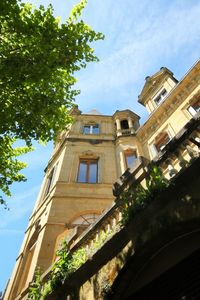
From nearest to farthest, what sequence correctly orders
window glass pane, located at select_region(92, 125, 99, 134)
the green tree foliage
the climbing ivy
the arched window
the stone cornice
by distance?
the climbing ivy < the green tree foliage < the stone cornice < window glass pane, located at select_region(92, 125, 99, 134) < the arched window

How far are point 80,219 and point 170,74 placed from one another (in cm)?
1298

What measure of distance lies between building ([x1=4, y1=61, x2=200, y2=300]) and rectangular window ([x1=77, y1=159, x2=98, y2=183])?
0.20 feet

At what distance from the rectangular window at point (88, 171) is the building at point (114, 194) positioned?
0.20ft

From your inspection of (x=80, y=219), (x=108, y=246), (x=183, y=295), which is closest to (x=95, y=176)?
(x=80, y=219)

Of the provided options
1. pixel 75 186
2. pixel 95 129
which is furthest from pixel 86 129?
pixel 75 186

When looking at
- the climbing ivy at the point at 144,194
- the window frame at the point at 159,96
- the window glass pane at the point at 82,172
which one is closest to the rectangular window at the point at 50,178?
the window glass pane at the point at 82,172

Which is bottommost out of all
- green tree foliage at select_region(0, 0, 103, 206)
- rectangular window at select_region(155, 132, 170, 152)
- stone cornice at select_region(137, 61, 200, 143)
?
green tree foliage at select_region(0, 0, 103, 206)

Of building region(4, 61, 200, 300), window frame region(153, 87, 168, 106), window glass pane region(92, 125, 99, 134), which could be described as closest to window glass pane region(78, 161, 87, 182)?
building region(4, 61, 200, 300)

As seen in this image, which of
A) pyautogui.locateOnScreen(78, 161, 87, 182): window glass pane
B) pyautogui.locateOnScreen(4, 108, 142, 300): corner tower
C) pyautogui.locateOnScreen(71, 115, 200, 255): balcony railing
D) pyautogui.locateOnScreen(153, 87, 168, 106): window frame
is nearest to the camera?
pyautogui.locateOnScreen(71, 115, 200, 255): balcony railing

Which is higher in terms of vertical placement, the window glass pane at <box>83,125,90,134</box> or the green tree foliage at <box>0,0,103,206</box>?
the window glass pane at <box>83,125,90,134</box>

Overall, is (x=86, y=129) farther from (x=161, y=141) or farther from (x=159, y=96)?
(x=161, y=141)

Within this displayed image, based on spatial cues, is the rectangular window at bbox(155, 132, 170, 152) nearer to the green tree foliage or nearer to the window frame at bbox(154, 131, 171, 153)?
the window frame at bbox(154, 131, 171, 153)

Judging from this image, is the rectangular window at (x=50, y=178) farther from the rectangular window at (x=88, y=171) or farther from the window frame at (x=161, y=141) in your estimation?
the window frame at (x=161, y=141)

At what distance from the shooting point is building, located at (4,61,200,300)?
4738mm
